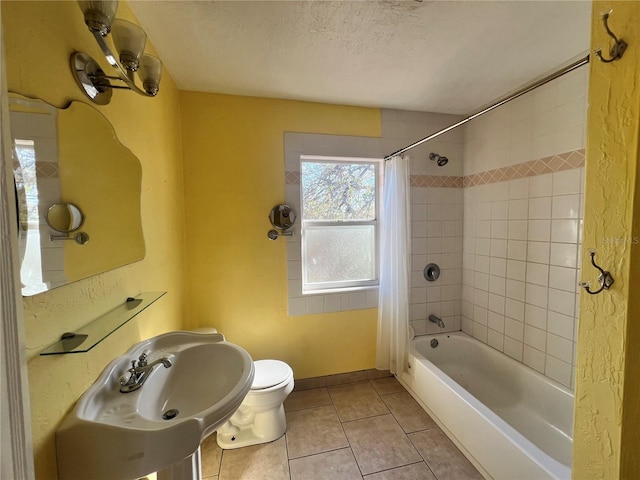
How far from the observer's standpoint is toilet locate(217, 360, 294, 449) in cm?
161

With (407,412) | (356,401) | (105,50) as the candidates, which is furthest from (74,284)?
(407,412)

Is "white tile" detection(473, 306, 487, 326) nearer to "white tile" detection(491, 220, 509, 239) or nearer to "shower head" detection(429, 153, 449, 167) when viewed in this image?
"white tile" detection(491, 220, 509, 239)

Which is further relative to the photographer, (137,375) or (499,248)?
(499,248)

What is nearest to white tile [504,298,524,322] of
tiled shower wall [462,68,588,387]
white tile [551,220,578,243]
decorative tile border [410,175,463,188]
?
tiled shower wall [462,68,588,387]

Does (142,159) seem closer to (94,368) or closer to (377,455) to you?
(94,368)

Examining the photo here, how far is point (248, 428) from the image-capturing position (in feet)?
5.63

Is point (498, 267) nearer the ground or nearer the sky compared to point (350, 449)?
nearer the sky

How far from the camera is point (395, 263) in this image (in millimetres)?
2098

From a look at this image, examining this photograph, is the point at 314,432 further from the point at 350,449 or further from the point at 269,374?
the point at 269,374

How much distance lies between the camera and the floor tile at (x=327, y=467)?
4.72 ft

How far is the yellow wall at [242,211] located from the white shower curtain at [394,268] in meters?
0.55

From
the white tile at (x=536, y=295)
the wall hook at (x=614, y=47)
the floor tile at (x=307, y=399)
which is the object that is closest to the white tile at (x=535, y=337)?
the white tile at (x=536, y=295)

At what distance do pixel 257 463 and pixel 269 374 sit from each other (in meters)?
0.46

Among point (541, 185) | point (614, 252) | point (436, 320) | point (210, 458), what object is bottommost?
point (210, 458)
